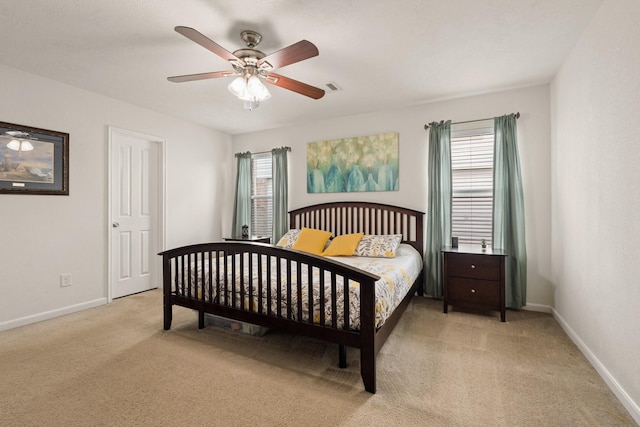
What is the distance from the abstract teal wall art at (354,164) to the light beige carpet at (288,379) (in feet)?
6.64

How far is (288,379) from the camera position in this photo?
1948 mm

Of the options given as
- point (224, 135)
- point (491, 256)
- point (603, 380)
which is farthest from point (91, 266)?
point (603, 380)

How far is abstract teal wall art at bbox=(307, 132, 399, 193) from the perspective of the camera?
158 inches

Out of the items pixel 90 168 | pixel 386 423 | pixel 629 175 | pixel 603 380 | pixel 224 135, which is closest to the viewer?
pixel 386 423

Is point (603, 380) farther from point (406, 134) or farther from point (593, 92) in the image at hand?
point (406, 134)

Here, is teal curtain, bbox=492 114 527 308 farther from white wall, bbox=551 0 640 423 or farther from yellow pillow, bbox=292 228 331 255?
yellow pillow, bbox=292 228 331 255

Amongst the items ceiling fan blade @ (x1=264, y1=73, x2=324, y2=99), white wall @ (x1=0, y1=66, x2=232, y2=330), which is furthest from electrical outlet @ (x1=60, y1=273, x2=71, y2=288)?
ceiling fan blade @ (x1=264, y1=73, x2=324, y2=99)

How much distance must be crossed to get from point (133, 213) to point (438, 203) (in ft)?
13.4

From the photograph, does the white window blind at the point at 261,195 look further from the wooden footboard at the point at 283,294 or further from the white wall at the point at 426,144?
the wooden footboard at the point at 283,294

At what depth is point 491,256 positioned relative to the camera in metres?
2.97

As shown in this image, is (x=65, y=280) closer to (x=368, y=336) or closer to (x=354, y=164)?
(x=368, y=336)

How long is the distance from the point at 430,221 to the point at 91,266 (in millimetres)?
4148

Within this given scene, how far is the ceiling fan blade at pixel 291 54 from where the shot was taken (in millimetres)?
1865

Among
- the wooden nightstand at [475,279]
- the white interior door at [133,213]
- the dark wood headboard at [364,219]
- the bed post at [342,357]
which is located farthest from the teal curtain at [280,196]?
the bed post at [342,357]
